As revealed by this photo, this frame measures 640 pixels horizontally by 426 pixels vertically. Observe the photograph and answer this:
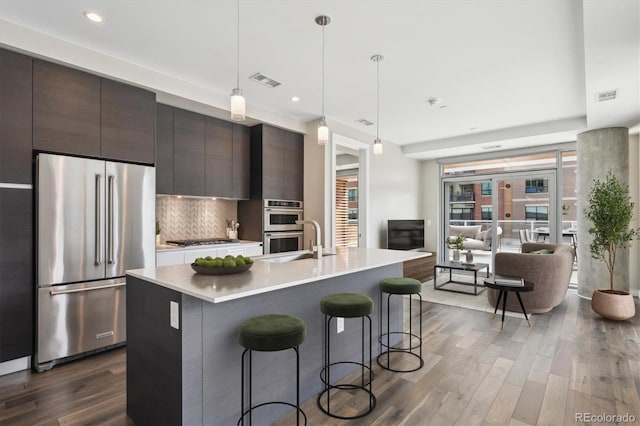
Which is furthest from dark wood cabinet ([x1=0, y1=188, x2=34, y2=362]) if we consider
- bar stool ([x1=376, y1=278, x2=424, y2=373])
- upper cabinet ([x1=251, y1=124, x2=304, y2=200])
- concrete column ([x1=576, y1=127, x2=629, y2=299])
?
concrete column ([x1=576, y1=127, x2=629, y2=299])

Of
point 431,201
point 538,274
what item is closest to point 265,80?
point 538,274

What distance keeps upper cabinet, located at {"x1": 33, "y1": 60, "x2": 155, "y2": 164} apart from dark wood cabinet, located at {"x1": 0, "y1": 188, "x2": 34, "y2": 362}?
54 centimetres

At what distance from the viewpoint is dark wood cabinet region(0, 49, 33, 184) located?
269 cm

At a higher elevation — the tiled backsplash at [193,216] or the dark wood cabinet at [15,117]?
the dark wood cabinet at [15,117]

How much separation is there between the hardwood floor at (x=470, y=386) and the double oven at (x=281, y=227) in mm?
2345

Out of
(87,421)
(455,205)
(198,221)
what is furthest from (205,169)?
(455,205)

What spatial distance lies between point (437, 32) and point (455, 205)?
563 cm

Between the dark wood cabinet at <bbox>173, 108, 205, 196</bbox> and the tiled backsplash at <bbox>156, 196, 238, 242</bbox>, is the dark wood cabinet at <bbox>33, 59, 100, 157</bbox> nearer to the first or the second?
the dark wood cabinet at <bbox>173, 108, 205, 196</bbox>

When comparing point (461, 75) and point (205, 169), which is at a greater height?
point (461, 75)

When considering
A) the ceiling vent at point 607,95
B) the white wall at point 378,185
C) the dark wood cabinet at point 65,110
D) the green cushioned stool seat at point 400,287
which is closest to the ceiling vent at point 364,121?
the white wall at point 378,185

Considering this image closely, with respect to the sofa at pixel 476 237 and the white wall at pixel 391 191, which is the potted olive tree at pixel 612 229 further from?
the white wall at pixel 391 191

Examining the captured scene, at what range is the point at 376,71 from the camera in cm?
360

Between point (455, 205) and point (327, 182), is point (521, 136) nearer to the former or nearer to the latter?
point (455, 205)

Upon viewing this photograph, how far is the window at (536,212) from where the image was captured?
644 centimetres
